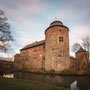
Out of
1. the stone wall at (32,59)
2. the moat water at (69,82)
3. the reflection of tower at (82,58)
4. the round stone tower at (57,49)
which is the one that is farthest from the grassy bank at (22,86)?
the reflection of tower at (82,58)

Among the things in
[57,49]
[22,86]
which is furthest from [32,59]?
[22,86]

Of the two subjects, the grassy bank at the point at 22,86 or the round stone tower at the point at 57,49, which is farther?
the round stone tower at the point at 57,49

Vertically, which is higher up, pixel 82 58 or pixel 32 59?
pixel 82 58

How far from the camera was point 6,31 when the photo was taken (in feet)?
39.8

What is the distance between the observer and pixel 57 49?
17.7 metres

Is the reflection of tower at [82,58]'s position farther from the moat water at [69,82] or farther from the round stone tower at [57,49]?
the moat water at [69,82]

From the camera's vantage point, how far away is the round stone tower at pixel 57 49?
676 inches

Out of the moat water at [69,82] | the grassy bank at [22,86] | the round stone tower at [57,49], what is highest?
the round stone tower at [57,49]

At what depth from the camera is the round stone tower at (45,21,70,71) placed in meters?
17.2

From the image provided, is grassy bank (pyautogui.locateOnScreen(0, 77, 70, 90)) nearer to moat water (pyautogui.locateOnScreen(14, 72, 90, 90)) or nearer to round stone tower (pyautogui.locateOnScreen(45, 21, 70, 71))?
moat water (pyautogui.locateOnScreen(14, 72, 90, 90))

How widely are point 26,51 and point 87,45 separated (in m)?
21.3

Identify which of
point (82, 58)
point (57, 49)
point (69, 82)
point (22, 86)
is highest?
point (57, 49)

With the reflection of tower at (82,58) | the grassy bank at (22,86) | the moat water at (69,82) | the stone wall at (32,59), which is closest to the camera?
the grassy bank at (22,86)

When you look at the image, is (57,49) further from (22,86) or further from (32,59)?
(22,86)
